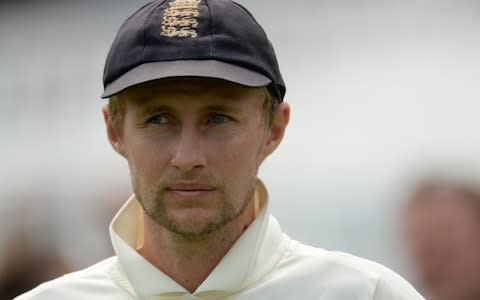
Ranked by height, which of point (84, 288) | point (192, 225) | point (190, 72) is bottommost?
point (84, 288)

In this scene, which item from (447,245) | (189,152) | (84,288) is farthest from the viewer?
(447,245)

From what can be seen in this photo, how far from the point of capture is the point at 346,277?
3412 mm

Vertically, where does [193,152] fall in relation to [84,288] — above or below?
above

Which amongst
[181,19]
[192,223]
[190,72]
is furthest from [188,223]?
[181,19]

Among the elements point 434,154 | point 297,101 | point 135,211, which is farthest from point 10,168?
point 135,211

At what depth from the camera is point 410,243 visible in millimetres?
4977

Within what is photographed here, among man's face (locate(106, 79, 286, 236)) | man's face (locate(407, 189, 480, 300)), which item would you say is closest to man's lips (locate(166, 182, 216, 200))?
man's face (locate(106, 79, 286, 236))

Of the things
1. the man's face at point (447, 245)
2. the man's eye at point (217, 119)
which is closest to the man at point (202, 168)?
the man's eye at point (217, 119)

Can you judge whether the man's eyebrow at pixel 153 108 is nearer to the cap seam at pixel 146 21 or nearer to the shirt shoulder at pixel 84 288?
the cap seam at pixel 146 21

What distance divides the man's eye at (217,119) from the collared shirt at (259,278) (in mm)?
321

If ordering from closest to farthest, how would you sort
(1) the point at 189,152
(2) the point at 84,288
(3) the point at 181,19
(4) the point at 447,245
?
(1) the point at 189,152, (3) the point at 181,19, (2) the point at 84,288, (4) the point at 447,245

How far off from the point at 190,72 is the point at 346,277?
631 mm

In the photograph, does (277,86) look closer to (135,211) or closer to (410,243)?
(135,211)

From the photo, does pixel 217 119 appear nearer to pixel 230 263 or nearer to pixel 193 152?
pixel 193 152
